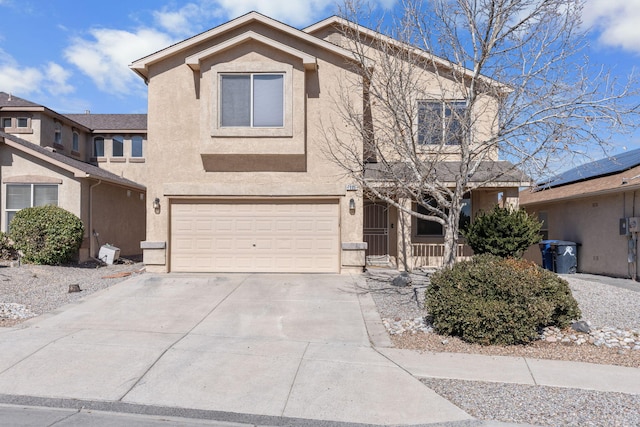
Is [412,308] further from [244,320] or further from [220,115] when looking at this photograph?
[220,115]

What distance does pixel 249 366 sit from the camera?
612cm

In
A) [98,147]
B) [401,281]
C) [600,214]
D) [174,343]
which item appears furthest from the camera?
[98,147]

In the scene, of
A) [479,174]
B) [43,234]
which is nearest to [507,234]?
[479,174]

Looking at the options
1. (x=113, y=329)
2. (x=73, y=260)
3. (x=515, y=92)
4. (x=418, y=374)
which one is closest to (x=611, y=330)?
(x=418, y=374)

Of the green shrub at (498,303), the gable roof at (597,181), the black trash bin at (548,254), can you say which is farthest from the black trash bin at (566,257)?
the green shrub at (498,303)

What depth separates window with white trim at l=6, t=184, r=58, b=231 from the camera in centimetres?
1583

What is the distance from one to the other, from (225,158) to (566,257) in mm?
11166

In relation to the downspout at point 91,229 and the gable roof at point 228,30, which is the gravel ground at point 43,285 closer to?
the downspout at point 91,229

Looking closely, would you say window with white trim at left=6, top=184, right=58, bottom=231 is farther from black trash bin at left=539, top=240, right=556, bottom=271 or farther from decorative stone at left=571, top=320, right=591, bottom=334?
black trash bin at left=539, top=240, right=556, bottom=271

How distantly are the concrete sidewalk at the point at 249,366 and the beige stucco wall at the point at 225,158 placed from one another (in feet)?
14.1

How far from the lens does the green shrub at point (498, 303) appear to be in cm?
698

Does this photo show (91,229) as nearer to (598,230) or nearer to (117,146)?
(117,146)

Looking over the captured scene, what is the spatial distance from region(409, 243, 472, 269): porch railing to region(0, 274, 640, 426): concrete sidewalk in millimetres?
6014

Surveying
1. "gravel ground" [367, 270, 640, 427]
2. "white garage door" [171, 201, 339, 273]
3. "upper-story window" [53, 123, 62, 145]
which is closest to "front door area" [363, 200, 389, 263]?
"white garage door" [171, 201, 339, 273]
